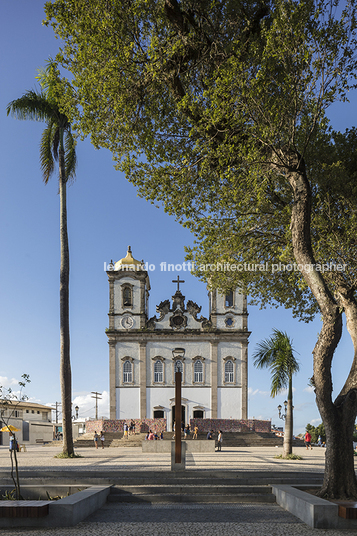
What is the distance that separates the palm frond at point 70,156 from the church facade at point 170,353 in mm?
25556

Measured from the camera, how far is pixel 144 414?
42.4 m

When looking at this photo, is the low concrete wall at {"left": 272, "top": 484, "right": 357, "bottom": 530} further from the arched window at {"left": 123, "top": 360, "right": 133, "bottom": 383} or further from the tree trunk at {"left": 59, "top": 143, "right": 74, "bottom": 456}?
the arched window at {"left": 123, "top": 360, "right": 133, "bottom": 383}

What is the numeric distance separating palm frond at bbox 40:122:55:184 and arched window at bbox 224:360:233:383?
28.0 m

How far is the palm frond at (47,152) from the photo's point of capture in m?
19.2

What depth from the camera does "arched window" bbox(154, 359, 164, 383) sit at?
43438 millimetres

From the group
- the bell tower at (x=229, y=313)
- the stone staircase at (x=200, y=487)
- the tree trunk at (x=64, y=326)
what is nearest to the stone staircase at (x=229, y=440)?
the bell tower at (x=229, y=313)

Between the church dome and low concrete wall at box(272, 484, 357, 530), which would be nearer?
low concrete wall at box(272, 484, 357, 530)

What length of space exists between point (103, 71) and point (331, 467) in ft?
26.5

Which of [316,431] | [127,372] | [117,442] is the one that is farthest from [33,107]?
[316,431]

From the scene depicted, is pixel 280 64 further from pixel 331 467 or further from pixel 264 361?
pixel 264 361

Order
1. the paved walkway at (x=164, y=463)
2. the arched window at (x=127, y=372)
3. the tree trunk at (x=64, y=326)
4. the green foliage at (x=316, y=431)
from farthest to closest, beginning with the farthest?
the green foliage at (x=316, y=431) < the arched window at (x=127, y=372) < the tree trunk at (x=64, y=326) < the paved walkway at (x=164, y=463)

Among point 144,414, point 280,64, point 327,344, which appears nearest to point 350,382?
point 327,344

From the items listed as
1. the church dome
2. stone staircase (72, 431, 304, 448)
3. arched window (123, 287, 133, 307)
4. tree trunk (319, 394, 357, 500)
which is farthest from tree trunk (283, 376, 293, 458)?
the church dome

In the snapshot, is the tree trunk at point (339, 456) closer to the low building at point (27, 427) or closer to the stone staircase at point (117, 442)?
the stone staircase at point (117, 442)
